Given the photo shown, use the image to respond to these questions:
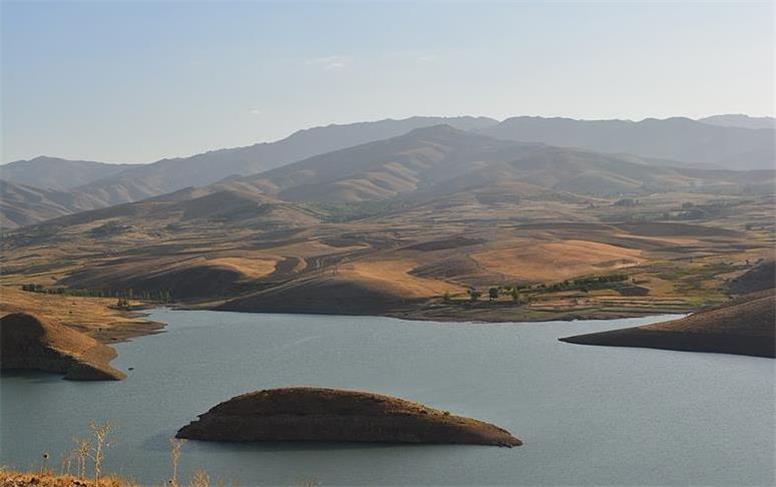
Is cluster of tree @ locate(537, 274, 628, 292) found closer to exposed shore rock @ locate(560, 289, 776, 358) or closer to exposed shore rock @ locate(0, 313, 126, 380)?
exposed shore rock @ locate(560, 289, 776, 358)

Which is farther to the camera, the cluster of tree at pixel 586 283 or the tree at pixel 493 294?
the cluster of tree at pixel 586 283

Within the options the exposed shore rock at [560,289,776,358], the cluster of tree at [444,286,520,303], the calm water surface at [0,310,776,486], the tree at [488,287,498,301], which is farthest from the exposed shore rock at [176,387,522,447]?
the tree at [488,287,498,301]

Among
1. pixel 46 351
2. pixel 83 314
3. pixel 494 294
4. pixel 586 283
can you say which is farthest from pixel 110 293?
pixel 586 283

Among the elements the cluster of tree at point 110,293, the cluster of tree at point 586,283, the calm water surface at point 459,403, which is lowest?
the calm water surface at point 459,403

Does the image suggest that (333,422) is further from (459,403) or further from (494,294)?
(494,294)

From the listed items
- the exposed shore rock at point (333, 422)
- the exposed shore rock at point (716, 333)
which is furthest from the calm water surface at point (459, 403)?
the exposed shore rock at point (716, 333)

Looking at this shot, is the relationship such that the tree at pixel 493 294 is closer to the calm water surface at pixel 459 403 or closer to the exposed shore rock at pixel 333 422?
the calm water surface at pixel 459 403

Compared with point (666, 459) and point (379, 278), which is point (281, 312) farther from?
point (666, 459)
